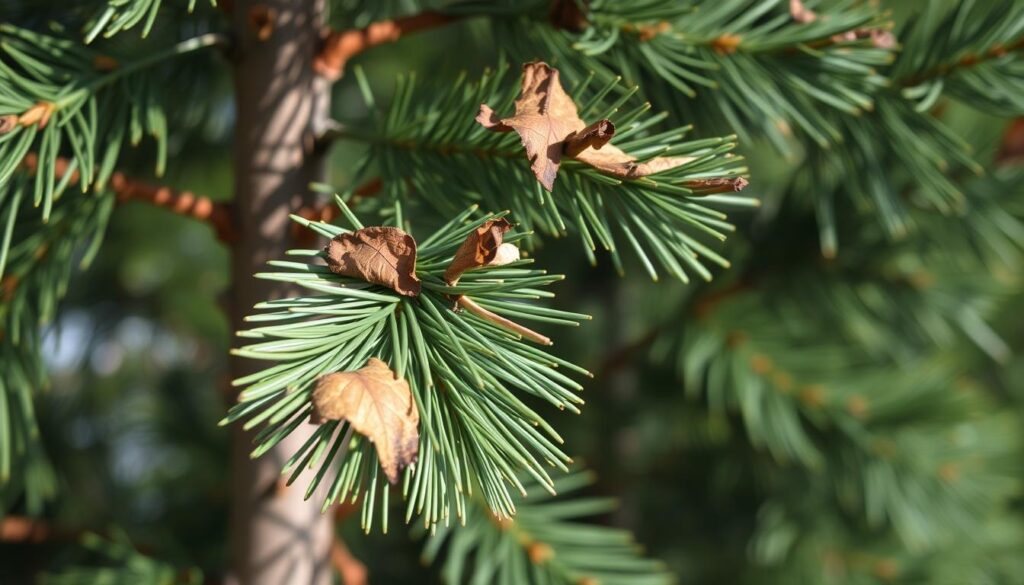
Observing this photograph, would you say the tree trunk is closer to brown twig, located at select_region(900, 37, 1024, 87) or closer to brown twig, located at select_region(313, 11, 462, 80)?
brown twig, located at select_region(313, 11, 462, 80)

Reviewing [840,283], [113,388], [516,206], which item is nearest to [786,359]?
[840,283]

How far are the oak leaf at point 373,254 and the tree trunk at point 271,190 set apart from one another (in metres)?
0.11

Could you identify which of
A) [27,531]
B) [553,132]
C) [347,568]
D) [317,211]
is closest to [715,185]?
[553,132]

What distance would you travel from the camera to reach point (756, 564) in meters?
0.76

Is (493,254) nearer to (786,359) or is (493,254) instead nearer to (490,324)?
(490,324)

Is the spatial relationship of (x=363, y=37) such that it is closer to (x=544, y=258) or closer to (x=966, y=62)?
(x=966, y=62)

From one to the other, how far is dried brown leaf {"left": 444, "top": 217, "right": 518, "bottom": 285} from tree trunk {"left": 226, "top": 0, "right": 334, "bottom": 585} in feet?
0.45

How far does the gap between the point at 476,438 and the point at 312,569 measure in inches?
Answer: 7.3

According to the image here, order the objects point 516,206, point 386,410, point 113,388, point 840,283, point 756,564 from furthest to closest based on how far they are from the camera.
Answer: point 113,388 → point 756,564 → point 840,283 → point 516,206 → point 386,410

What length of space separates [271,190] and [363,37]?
0.26ft

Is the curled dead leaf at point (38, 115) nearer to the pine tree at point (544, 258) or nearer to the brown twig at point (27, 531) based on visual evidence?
the pine tree at point (544, 258)

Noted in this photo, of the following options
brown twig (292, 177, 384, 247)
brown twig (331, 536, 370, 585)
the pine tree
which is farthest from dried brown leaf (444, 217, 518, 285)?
brown twig (331, 536, 370, 585)

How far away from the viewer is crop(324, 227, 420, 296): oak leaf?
0.29 meters

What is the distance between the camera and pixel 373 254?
294mm
